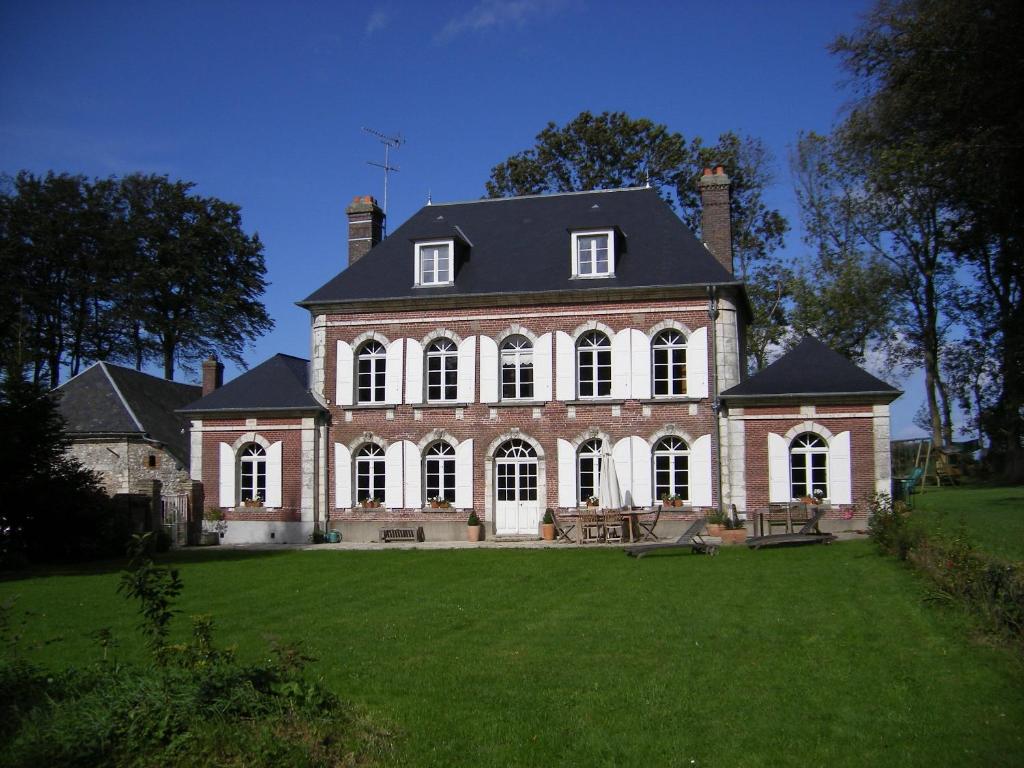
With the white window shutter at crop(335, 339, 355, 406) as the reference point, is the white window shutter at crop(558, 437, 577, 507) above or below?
below

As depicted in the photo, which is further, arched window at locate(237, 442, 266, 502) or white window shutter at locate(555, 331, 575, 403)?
arched window at locate(237, 442, 266, 502)

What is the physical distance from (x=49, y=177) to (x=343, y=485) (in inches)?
891

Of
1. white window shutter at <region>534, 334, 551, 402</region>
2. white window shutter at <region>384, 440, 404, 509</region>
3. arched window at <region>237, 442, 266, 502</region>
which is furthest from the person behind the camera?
arched window at <region>237, 442, 266, 502</region>

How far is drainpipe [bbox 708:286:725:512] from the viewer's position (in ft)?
72.5

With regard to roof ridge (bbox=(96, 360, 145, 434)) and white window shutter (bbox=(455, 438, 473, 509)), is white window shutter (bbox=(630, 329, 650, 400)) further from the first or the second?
roof ridge (bbox=(96, 360, 145, 434))

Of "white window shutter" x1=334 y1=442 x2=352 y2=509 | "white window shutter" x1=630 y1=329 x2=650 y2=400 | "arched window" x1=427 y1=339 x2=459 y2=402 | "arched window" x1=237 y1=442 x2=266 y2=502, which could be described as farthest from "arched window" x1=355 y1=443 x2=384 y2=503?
"white window shutter" x1=630 y1=329 x2=650 y2=400

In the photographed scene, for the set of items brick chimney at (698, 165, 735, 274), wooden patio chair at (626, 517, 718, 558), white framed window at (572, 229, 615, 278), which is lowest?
wooden patio chair at (626, 517, 718, 558)

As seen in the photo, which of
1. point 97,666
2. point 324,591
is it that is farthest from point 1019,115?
point 97,666

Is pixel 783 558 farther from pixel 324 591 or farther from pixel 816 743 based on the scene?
pixel 816 743

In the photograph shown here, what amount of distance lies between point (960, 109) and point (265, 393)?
17393 mm

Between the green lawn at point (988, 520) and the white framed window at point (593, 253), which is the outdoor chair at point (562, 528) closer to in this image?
the white framed window at point (593, 253)

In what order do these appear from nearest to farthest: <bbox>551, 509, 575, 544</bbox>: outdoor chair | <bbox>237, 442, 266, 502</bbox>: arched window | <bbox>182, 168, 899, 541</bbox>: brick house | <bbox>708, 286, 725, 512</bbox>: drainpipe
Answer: <bbox>182, 168, 899, 541</bbox>: brick house, <bbox>708, 286, 725, 512</bbox>: drainpipe, <bbox>551, 509, 575, 544</bbox>: outdoor chair, <bbox>237, 442, 266, 502</bbox>: arched window

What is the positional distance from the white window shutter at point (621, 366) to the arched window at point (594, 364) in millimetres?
278

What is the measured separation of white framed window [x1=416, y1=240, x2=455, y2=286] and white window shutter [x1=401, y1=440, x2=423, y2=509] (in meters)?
4.18
